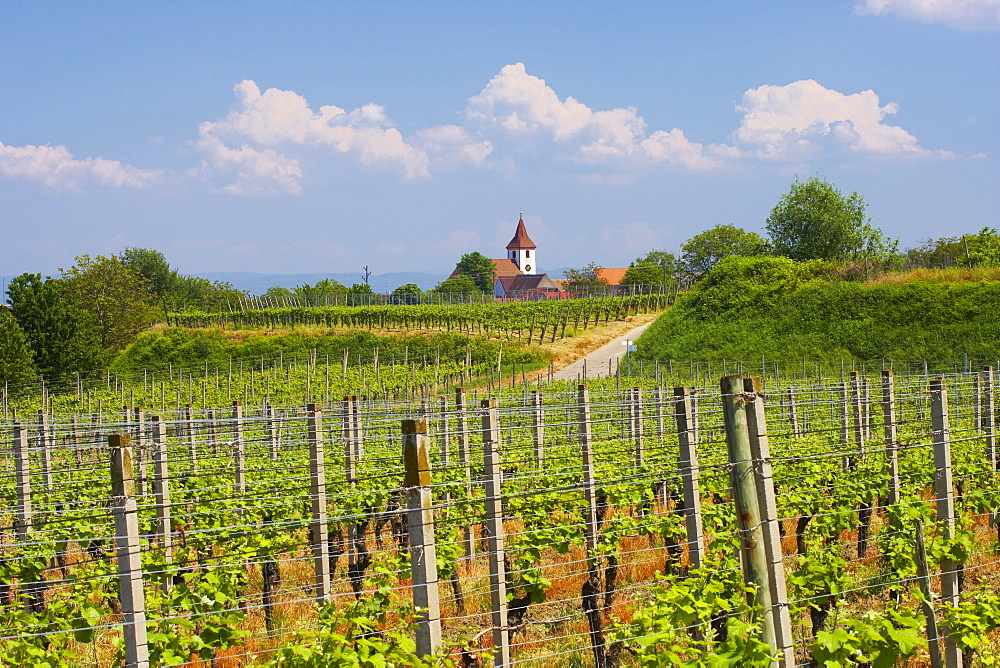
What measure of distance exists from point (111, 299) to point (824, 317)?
44.7 m

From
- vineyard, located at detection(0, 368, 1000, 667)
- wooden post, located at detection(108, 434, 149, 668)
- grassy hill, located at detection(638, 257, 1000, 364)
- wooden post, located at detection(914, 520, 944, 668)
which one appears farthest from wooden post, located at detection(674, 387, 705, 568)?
grassy hill, located at detection(638, 257, 1000, 364)

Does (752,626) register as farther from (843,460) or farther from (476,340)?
(476,340)

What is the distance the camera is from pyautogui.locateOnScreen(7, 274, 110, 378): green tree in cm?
4041

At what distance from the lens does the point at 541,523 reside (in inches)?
268

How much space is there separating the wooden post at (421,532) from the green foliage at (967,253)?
3671cm

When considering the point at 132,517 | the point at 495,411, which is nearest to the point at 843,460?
the point at 495,411

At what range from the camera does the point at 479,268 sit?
115 m

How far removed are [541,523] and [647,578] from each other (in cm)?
149

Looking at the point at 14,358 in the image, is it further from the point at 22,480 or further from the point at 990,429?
the point at 990,429

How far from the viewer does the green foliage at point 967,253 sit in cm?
3718

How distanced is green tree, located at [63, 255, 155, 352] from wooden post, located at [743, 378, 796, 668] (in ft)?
177

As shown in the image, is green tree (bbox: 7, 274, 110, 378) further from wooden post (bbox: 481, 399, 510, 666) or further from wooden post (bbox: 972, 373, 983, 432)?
wooden post (bbox: 481, 399, 510, 666)


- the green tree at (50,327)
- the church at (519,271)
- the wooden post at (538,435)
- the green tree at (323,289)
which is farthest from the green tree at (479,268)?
the wooden post at (538,435)

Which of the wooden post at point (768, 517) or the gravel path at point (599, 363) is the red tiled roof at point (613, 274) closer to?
the gravel path at point (599, 363)
